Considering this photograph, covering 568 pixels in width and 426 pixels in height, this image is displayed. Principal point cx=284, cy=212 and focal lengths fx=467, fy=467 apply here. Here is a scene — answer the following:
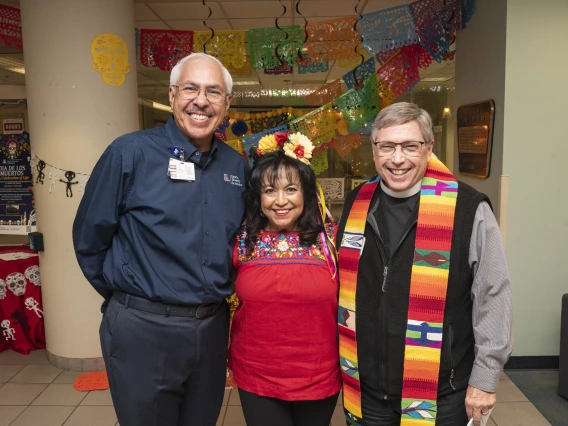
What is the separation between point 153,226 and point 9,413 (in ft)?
7.12

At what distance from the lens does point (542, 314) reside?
11.1 feet

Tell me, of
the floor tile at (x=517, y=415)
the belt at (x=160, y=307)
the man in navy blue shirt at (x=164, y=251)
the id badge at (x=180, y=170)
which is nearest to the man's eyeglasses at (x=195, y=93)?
the man in navy blue shirt at (x=164, y=251)

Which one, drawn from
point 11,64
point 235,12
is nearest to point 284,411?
point 235,12

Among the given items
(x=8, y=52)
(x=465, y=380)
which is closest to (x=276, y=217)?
(x=465, y=380)

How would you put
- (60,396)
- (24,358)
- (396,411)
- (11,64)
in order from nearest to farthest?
(396,411) < (60,396) < (24,358) < (11,64)

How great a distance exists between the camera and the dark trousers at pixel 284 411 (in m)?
1.67

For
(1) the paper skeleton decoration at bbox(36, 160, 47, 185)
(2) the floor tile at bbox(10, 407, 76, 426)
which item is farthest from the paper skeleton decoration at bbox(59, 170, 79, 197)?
(2) the floor tile at bbox(10, 407, 76, 426)

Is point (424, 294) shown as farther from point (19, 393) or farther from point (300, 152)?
point (19, 393)

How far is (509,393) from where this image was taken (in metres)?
3.07

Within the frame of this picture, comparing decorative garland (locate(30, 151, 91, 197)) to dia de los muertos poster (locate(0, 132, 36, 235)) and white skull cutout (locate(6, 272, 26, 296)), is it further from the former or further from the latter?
white skull cutout (locate(6, 272, 26, 296))

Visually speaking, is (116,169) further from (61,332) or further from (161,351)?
(61,332)

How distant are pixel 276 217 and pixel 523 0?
263 centimetres

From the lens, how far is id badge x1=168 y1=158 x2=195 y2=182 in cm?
162

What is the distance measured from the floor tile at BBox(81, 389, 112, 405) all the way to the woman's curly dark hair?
194cm
